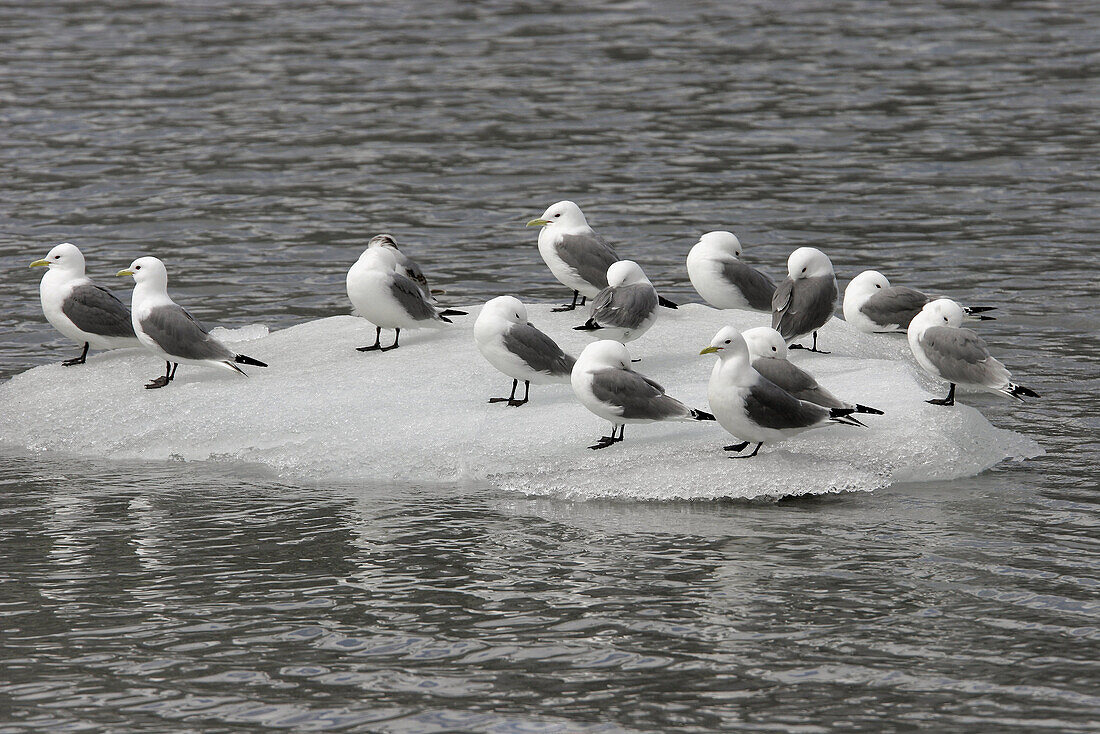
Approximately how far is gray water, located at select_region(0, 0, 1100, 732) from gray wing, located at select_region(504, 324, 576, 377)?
118cm

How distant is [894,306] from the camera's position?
13.1 meters

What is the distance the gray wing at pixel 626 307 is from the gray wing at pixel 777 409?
6.03 ft

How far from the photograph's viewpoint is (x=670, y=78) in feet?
94.3

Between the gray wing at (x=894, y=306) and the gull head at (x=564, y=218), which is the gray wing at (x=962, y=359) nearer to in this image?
the gray wing at (x=894, y=306)

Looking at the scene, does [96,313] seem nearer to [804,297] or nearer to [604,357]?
[604,357]

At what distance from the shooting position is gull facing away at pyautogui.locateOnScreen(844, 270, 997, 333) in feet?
43.2

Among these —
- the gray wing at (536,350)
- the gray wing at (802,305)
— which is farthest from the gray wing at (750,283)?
the gray wing at (536,350)

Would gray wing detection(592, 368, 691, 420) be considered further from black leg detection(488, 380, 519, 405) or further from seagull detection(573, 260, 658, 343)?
seagull detection(573, 260, 658, 343)

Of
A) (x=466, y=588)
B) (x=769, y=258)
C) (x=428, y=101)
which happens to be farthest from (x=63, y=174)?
(x=466, y=588)

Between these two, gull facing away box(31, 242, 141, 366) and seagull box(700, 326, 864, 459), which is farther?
gull facing away box(31, 242, 141, 366)

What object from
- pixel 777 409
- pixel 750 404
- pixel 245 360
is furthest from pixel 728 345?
pixel 245 360

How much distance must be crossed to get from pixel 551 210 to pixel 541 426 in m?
2.90

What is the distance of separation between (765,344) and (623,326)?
1.41 meters

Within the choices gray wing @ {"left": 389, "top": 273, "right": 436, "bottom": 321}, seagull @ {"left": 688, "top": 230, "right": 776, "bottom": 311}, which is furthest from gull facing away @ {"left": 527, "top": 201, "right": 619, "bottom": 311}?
gray wing @ {"left": 389, "top": 273, "right": 436, "bottom": 321}
